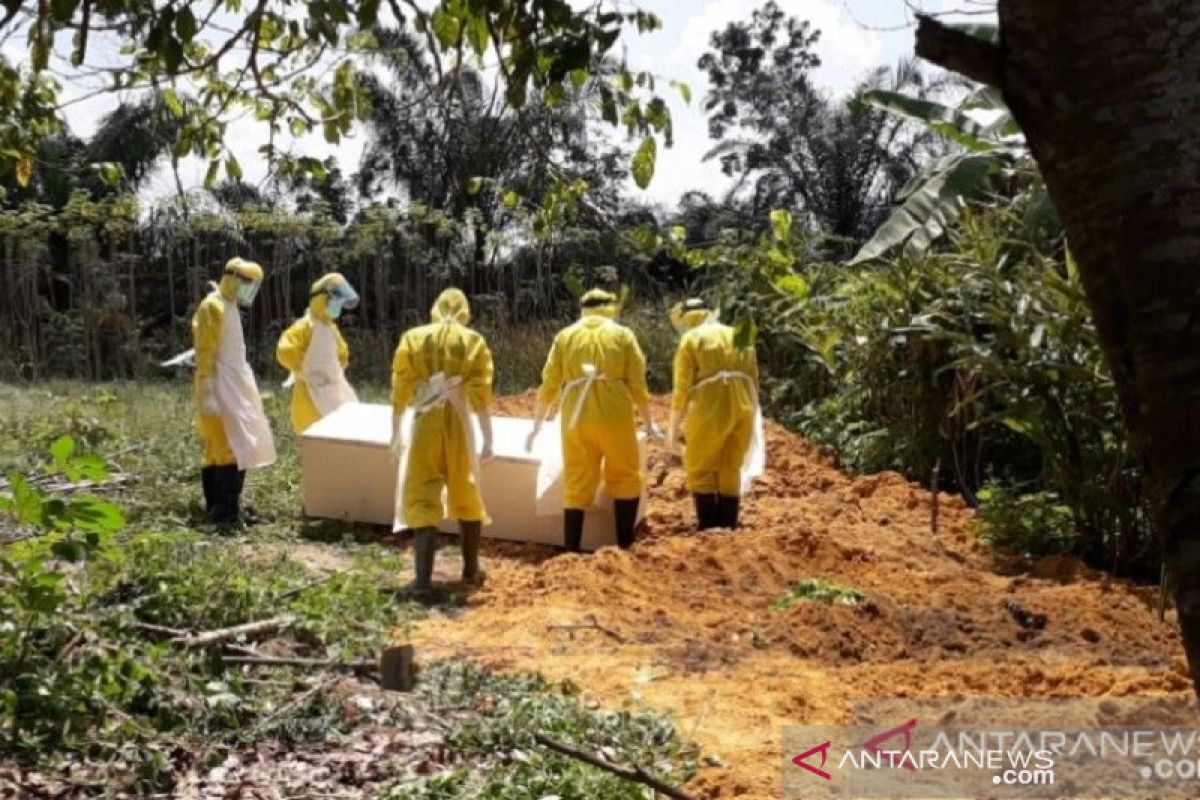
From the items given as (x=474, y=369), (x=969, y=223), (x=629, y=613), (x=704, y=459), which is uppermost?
(x=969, y=223)

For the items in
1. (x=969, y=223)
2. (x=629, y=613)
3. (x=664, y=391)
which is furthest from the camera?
(x=664, y=391)

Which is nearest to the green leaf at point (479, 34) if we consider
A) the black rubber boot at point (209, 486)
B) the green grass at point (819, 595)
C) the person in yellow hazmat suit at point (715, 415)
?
the green grass at point (819, 595)

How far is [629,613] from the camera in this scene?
6402 mm

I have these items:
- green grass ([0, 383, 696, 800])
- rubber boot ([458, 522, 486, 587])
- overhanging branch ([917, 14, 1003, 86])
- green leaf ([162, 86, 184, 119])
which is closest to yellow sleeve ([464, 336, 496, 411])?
rubber boot ([458, 522, 486, 587])

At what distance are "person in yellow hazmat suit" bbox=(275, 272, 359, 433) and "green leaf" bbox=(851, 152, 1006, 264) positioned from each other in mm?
4999

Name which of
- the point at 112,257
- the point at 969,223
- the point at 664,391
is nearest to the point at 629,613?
the point at 969,223

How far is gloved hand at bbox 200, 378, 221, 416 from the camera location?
8789mm

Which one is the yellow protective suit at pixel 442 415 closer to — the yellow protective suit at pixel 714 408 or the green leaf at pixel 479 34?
the yellow protective suit at pixel 714 408

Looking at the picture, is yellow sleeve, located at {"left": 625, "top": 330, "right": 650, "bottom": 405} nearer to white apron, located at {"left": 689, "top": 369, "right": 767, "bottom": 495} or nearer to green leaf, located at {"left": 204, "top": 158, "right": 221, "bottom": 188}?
white apron, located at {"left": 689, "top": 369, "right": 767, "bottom": 495}

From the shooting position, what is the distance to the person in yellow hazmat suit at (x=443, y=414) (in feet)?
24.2

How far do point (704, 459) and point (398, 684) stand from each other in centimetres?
445

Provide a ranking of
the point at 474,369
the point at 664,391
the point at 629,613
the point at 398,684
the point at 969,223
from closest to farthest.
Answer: the point at 398,684
the point at 629,613
the point at 474,369
the point at 969,223
the point at 664,391

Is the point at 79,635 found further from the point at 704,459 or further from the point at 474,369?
the point at 704,459

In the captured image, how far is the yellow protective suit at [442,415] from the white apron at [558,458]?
0.95 m
